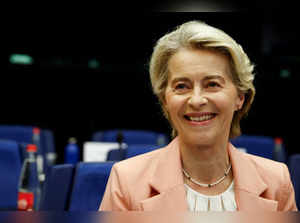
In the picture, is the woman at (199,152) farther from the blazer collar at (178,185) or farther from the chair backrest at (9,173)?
the chair backrest at (9,173)

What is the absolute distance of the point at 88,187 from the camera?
158cm

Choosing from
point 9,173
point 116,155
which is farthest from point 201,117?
point 9,173

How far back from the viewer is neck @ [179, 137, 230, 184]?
1389mm

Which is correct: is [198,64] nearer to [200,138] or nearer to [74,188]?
[200,138]

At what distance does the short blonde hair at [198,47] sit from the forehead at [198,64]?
15 millimetres

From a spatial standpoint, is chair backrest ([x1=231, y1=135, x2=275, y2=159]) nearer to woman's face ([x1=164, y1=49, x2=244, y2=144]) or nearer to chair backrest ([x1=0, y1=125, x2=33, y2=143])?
chair backrest ([x1=0, y1=125, x2=33, y2=143])

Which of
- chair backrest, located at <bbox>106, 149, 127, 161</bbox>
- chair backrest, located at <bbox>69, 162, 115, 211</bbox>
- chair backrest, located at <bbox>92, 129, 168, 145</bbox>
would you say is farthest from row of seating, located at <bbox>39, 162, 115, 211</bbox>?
chair backrest, located at <bbox>92, 129, 168, 145</bbox>

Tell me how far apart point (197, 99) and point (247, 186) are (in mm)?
304

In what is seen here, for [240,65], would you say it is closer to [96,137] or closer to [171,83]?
[171,83]

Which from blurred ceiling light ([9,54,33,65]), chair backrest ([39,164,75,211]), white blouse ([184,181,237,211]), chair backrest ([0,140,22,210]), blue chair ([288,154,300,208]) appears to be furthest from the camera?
blurred ceiling light ([9,54,33,65])

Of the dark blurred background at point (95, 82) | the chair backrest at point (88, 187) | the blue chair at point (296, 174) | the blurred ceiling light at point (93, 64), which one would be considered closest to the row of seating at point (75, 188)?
the chair backrest at point (88, 187)

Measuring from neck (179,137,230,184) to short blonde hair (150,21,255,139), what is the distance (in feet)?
0.54

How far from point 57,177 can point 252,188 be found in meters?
0.62

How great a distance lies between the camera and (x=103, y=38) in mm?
6504
